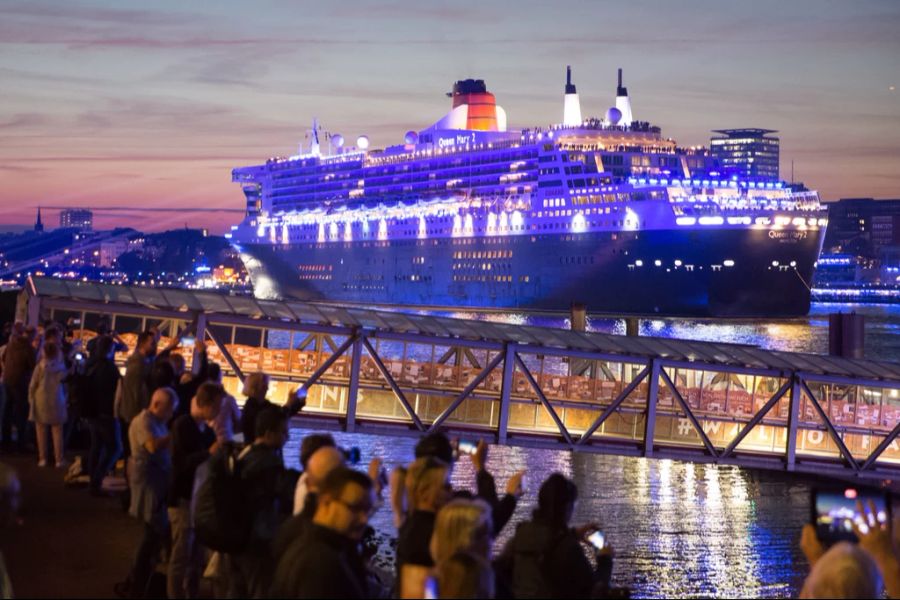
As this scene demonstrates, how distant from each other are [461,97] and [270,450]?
102 meters

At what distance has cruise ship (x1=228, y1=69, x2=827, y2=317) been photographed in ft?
265

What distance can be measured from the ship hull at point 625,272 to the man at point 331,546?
7097cm

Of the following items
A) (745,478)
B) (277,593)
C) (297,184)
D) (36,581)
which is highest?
(297,184)

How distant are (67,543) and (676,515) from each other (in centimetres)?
1164

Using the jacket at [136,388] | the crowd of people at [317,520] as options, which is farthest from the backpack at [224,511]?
the jacket at [136,388]

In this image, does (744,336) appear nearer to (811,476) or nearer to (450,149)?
(450,149)

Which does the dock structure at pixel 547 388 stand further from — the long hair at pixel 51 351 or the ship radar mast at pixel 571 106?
the ship radar mast at pixel 571 106

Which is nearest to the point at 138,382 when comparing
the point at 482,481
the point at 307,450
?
the point at 307,450

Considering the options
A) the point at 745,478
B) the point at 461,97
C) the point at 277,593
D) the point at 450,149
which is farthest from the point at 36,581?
the point at 461,97

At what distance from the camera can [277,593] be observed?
201 inches

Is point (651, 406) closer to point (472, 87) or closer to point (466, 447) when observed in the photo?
point (466, 447)

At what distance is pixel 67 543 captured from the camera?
963cm

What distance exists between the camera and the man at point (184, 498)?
802cm

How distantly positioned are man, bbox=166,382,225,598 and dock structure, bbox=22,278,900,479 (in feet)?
22.8
